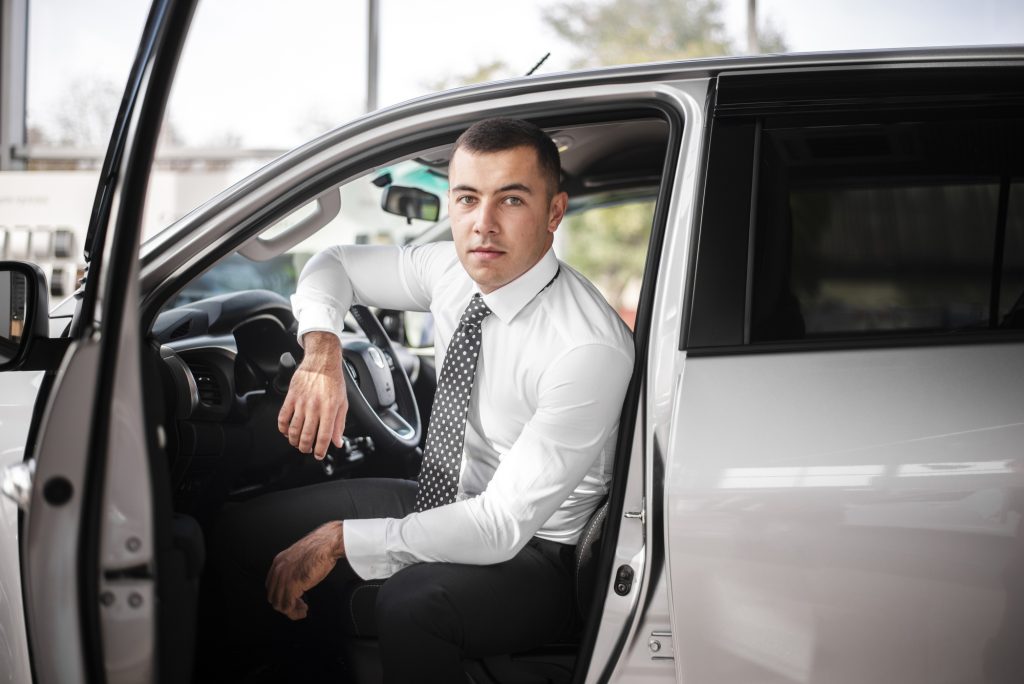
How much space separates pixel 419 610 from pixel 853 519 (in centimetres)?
75

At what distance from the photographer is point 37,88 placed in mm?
9336

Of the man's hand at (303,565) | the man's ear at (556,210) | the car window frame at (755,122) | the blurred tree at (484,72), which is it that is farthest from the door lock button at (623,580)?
the blurred tree at (484,72)

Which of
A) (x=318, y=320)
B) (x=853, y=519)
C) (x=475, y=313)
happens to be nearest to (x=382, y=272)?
(x=318, y=320)

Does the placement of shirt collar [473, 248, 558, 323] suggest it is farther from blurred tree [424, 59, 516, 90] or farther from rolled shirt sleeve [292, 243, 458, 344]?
blurred tree [424, 59, 516, 90]

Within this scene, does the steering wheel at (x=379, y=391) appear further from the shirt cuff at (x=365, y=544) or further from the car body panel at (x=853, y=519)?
the car body panel at (x=853, y=519)

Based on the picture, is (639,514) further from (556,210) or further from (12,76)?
(12,76)

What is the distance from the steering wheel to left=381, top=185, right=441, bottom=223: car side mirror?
372 mm

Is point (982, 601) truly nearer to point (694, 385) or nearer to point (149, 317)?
point (694, 385)

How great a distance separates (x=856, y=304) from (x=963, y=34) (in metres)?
7.92

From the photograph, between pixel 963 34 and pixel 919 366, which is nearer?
pixel 919 366

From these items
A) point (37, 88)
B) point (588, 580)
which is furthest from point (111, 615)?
point (37, 88)

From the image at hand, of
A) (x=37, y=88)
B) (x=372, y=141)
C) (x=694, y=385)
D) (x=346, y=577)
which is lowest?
(x=346, y=577)

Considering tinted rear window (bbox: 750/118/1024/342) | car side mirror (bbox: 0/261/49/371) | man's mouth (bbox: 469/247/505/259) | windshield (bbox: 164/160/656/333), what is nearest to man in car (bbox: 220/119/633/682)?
man's mouth (bbox: 469/247/505/259)

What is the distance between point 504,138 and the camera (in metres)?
1.82
